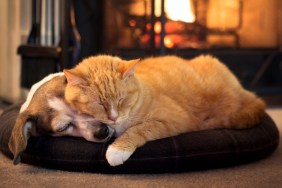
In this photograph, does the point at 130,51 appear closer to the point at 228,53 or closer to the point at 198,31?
the point at 198,31

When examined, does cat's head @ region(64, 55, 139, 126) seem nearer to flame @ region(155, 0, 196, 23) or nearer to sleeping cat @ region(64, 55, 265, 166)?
sleeping cat @ region(64, 55, 265, 166)

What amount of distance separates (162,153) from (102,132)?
0.75ft

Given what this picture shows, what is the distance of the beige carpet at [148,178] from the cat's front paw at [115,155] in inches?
2.6

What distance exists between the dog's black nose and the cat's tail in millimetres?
589

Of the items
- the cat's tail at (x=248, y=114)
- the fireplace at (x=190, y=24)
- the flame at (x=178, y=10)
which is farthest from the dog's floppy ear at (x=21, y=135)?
the flame at (x=178, y=10)

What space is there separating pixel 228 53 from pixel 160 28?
660 mm

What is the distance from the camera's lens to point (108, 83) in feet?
4.90

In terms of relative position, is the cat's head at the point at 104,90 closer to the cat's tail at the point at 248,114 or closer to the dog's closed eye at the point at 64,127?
the dog's closed eye at the point at 64,127

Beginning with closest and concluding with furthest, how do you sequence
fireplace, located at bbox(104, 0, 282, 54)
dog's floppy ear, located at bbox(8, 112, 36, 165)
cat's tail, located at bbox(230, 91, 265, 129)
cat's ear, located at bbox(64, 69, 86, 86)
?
1. cat's ear, located at bbox(64, 69, 86, 86)
2. dog's floppy ear, located at bbox(8, 112, 36, 165)
3. cat's tail, located at bbox(230, 91, 265, 129)
4. fireplace, located at bbox(104, 0, 282, 54)

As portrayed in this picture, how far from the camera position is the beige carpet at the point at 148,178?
58.8 inches

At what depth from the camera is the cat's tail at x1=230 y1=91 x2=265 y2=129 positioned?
6.06 feet

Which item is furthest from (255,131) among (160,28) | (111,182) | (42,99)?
(160,28)

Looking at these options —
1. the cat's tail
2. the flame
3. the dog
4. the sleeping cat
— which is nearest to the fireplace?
the flame

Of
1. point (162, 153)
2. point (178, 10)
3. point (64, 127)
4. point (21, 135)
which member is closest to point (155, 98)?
point (162, 153)
